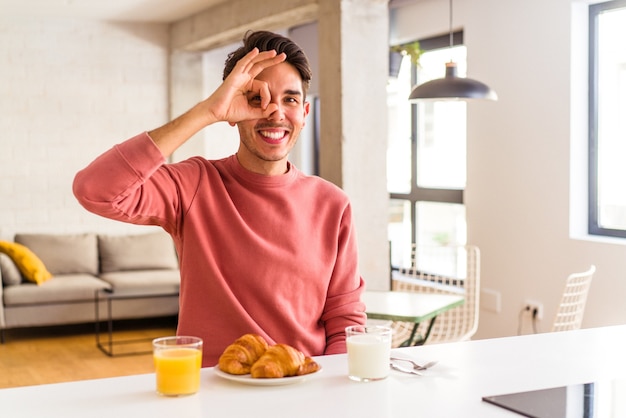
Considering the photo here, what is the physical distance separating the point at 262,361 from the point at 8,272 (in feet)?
17.7

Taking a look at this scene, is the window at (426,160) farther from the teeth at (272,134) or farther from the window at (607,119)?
the teeth at (272,134)

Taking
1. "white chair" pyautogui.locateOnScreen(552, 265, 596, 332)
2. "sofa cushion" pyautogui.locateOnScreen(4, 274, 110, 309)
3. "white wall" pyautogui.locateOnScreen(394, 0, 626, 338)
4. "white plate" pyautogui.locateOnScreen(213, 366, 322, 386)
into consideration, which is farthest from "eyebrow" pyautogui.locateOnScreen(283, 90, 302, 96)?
"sofa cushion" pyautogui.locateOnScreen(4, 274, 110, 309)

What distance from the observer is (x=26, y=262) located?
6469mm

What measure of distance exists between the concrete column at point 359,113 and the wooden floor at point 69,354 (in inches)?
68.0

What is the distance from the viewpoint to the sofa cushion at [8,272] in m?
6.38

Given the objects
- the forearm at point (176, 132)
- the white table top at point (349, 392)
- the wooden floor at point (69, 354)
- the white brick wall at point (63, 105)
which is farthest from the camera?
the white brick wall at point (63, 105)

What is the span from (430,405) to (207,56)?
684 centimetres

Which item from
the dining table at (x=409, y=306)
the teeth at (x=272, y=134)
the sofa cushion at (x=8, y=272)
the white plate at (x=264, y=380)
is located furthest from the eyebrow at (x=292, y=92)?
the sofa cushion at (x=8, y=272)

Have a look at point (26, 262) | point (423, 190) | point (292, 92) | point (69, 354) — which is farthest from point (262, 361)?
point (26, 262)

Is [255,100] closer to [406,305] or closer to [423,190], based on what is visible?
[406,305]

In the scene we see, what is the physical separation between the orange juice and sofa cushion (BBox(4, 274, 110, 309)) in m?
5.27

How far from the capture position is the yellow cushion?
21.2 ft

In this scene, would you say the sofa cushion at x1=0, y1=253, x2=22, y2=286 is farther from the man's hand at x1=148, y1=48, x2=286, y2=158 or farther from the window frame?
the man's hand at x1=148, y1=48, x2=286, y2=158

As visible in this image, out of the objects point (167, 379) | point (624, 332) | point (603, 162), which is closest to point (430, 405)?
point (167, 379)
